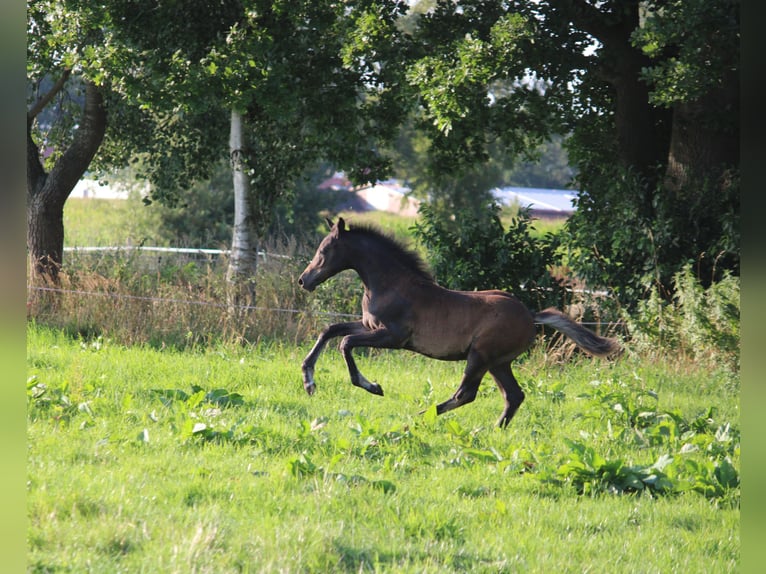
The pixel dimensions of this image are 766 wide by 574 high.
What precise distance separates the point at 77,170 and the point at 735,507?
1436 centimetres

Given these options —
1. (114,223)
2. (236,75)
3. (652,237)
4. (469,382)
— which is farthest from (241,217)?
(114,223)

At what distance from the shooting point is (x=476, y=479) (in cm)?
668

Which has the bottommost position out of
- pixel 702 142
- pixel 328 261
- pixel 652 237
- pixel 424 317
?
pixel 424 317

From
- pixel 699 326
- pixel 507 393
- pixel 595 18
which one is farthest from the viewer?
pixel 595 18

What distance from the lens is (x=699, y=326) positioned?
11.7m

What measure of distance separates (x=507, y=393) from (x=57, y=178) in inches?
468

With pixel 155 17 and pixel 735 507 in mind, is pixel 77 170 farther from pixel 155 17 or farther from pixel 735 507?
pixel 735 507

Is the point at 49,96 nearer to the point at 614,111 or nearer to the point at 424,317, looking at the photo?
the point at 614,111

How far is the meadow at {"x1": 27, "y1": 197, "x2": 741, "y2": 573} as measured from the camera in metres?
4.98

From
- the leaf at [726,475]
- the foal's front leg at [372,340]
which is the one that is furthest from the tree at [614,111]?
the leaf at [726,475]

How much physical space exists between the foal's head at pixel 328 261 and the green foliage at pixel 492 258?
688cm

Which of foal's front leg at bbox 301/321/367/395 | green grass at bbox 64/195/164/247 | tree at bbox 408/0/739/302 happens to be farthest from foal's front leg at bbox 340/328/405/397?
green grass at bbox 64/195/164/247

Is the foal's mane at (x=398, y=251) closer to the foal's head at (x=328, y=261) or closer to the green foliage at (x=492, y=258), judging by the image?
the foal's head at (x=328, y=261)

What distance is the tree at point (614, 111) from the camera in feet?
44.2
